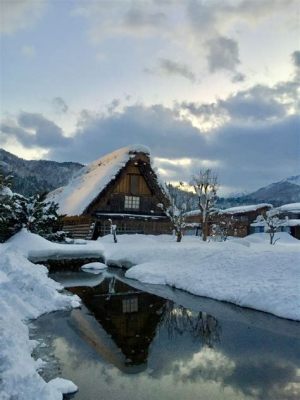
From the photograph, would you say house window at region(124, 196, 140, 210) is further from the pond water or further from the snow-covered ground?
the pond water

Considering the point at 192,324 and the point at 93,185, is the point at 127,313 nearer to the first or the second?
the point at 192,324

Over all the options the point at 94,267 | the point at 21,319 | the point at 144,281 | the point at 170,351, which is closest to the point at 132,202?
the point at 94,267

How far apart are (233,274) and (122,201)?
21803 millimetres

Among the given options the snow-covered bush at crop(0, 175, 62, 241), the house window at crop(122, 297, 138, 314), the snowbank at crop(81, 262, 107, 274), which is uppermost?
the snow-covered bush at crop(0, 175, 62, 241)

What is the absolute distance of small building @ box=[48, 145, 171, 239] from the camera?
109ft

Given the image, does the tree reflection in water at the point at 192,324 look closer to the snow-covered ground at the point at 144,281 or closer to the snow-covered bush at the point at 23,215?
the snow-covered ground at the point at 144,281

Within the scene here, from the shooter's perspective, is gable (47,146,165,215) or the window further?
the window

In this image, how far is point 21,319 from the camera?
9.12m

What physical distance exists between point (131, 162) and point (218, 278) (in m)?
21.4

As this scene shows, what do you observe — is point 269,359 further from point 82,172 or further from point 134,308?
point 82,172

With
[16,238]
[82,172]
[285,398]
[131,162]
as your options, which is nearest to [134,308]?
[285,398]

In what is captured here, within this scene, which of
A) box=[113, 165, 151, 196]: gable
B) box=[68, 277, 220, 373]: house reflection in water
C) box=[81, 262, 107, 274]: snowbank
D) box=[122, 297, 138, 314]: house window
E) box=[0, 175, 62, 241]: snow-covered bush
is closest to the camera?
box=[68, 277, 220, 373]: house reflection in water

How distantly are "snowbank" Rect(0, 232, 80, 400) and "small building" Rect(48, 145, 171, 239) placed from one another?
2040 cm

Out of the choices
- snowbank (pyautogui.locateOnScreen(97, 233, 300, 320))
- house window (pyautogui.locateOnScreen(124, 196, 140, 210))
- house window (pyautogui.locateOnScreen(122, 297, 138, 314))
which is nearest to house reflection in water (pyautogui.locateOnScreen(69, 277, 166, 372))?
house window (pyautogui.locateOnScreen(122, 297, 138, 314))
